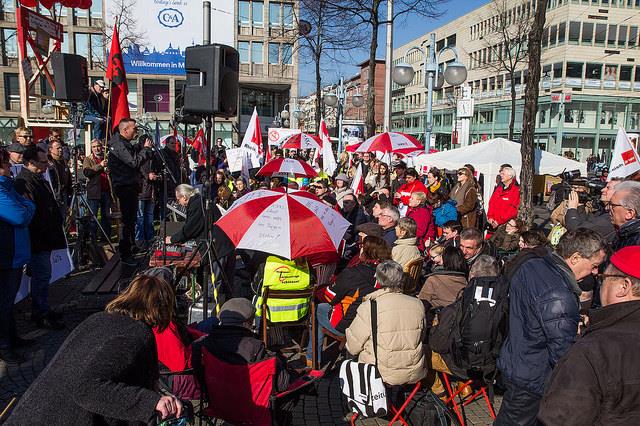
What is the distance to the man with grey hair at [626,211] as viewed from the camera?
171 inches

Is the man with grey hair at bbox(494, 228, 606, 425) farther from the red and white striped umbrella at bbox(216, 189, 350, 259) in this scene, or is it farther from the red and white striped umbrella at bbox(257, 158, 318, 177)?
the red and white striped umbrella at bbox(257, 158, 318, 177)

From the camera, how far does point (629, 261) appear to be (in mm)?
2129

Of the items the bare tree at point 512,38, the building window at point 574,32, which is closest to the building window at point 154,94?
the bare tree at point 512,38

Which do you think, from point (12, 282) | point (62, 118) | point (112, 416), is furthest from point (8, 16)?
point (112, 416)

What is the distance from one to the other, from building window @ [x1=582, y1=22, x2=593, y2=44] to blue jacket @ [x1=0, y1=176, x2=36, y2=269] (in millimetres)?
57299

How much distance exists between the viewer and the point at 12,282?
16.4 ft

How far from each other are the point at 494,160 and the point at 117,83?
8.35 meters

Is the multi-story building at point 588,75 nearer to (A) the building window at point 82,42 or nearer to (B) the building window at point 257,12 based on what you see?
(B) the building window at point 257,12

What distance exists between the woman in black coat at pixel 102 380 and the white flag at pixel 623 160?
7.07 m

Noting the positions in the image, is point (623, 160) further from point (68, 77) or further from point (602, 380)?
point (68, 77)

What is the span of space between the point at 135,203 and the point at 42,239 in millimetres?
2635

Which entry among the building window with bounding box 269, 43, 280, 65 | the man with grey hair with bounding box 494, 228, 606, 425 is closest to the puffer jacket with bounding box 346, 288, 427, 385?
the man with grey hair with bounding box 494, 228, 606, 425

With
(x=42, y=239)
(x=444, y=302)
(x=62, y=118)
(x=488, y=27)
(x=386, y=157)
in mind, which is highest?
(x=488, y=27)

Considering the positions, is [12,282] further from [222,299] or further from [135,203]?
[135,203]
